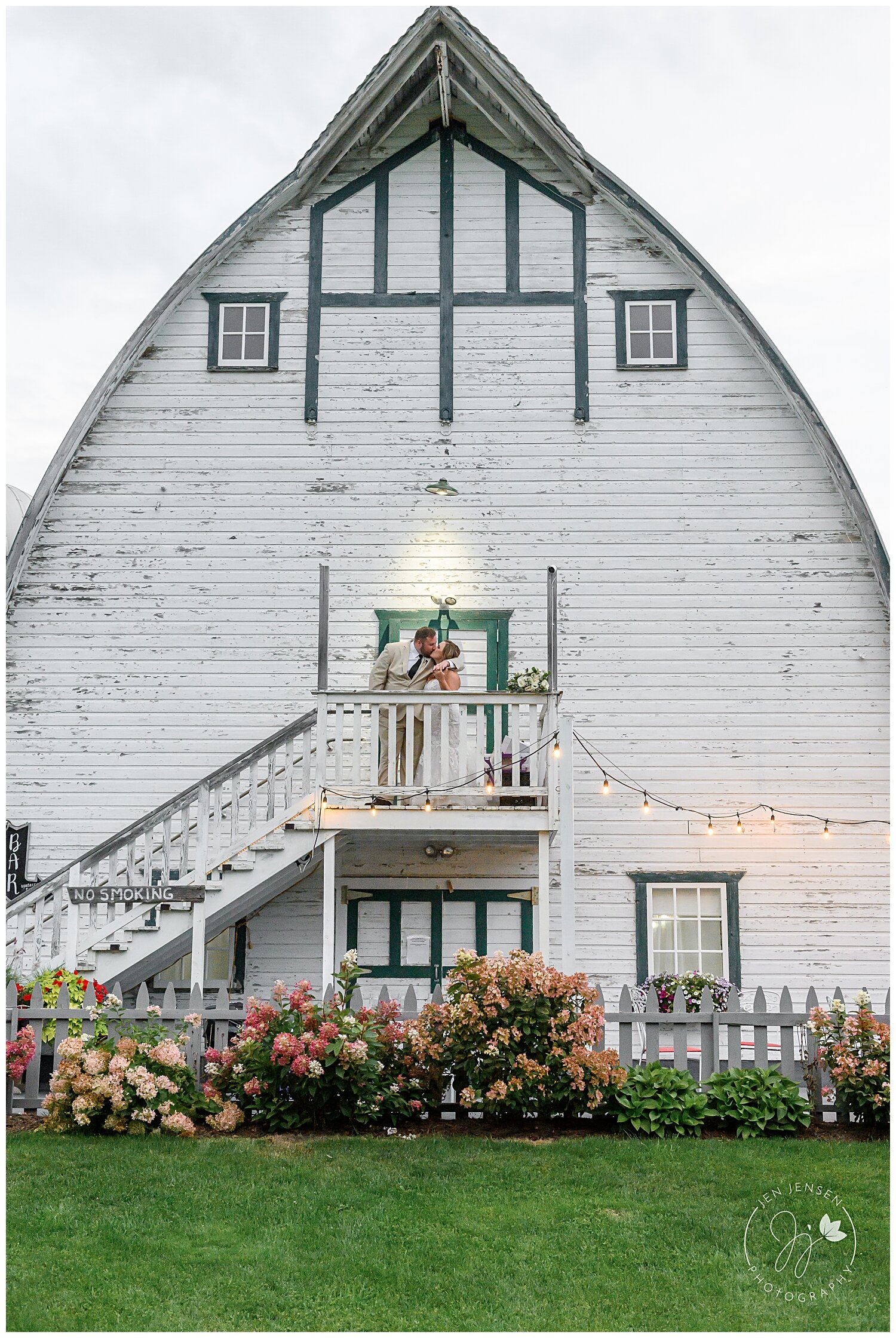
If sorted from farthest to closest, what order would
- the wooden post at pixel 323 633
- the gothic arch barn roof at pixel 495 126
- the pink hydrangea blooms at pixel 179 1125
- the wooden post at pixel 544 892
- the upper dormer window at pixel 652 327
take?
1. the upper dormer window at pixel 652 327
2. the gothic arch barn roof at pixel 495 126
3. the wooden post at pixel 323 633
4. the wooden post at pixel 544 892
5. the pink hydrangea blooms at pixel 179 1125

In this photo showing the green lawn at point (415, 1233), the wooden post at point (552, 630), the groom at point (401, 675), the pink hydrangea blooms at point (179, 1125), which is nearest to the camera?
the green lawn at point (415, 1233)

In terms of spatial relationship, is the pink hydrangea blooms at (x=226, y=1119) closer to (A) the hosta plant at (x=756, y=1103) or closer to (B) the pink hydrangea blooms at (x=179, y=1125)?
(B) the pink hydrangea blooms at (x=179, y=1125)

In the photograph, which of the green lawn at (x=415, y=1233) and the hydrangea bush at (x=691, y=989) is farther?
the hydrangea bush at (x=691, y=989)

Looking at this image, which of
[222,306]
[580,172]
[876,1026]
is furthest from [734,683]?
[222,306]

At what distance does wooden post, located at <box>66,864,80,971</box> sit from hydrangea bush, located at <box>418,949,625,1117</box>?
3.69 meters

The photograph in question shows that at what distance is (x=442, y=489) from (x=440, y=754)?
3.57 metres


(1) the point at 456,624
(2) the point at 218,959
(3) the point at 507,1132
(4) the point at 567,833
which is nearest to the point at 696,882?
(4) the point at 567,833

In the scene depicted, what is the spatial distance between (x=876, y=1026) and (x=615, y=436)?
727cm

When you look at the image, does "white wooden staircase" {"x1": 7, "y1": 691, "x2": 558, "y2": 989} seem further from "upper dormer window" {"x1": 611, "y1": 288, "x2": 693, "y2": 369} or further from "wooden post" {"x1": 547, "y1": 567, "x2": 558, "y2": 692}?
"upper dormer window" {"x1": 611, "y1": 288, "x2": 693, "y2": 369}

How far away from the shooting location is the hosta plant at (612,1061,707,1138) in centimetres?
847

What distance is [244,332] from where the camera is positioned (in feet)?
45.5

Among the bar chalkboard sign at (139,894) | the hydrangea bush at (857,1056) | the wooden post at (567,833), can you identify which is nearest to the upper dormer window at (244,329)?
the wooden post at (567,833)

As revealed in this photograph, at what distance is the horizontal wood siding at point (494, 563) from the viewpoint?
1299 centimetres

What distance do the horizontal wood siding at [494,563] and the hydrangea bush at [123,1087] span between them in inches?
169
